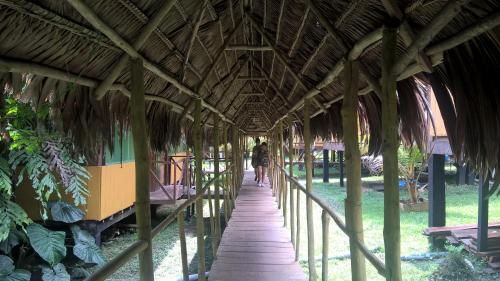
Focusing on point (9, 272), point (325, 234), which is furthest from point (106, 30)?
point (9, 272)

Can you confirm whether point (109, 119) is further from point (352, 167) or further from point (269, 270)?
point (269, 270)

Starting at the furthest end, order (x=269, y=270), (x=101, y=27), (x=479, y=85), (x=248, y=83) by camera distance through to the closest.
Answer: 1. (x=248, y=83)
2. (x=269, y=270)
3. (x=101, y=27)
4. (x=479, y=85)

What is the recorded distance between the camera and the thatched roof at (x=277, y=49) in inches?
73.0

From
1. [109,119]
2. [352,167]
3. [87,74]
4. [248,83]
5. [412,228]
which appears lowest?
[412,228]

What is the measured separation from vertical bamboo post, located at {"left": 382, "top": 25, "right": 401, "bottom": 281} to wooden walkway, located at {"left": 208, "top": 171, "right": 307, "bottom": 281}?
273 centimetres

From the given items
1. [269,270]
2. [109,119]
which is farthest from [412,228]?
[109,119]

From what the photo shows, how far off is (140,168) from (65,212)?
467 cm

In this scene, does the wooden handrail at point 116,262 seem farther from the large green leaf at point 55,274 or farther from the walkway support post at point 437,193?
the walkway support post at point 437,193

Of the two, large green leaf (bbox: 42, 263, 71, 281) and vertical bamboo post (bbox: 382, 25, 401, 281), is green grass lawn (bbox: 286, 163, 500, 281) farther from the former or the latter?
vertical bamboo post (bbox: 382, 25, 401, 281)

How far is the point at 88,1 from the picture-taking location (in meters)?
1.97

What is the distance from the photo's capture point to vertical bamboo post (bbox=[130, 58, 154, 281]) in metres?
2.55

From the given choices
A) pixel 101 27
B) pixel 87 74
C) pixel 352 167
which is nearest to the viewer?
pixel 101 27

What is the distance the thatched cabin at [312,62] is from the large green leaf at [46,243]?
2901 mm

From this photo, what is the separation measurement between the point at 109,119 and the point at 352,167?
1.69 m
